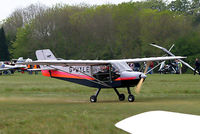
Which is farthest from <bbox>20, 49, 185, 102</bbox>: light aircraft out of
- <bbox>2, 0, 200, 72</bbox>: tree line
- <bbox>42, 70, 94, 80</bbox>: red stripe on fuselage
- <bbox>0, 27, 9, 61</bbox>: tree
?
<bbox>0, 27, 9, 61</bbox>: tree

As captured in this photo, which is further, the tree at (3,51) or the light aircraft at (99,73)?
the tree at (3,51)

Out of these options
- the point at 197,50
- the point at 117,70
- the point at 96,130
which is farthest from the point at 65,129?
the point at 197,50

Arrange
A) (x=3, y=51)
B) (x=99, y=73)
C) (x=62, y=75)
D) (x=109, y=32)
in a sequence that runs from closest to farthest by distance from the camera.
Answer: (x=99, y=73)
(x=62, y=75)
(x=109, y=32)
(x=3, y=51)

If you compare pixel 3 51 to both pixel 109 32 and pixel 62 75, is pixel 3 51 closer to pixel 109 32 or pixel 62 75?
pixel 109 32

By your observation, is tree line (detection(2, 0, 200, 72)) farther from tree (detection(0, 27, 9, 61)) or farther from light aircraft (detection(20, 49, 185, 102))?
light aircraft (detection(20, 49, 185, 102))

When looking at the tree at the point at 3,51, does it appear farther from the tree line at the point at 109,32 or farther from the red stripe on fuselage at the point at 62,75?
the red stripe on fuselage at the point at 62,75

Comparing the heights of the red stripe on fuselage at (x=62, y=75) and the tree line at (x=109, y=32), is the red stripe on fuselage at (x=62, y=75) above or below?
below

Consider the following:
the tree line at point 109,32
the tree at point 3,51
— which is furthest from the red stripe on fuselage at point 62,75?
the tree at point 3,51

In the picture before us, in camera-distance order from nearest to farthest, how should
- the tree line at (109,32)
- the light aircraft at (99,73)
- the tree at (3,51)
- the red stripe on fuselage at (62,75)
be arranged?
the light aircraft at (99,73) < the red stripe on fuselage at (62,75) < the tree line at (109,32) < the tree at (3,51)

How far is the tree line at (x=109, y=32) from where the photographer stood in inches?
1599

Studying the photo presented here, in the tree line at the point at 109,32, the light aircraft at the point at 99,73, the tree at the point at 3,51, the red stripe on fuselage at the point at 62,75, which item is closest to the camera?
the light aircraft at the point at 99,73

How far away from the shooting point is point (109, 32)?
5238 cm

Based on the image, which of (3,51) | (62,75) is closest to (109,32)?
(3,51)

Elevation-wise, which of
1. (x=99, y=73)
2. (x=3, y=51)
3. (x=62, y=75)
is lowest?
(x=62, y=75)
